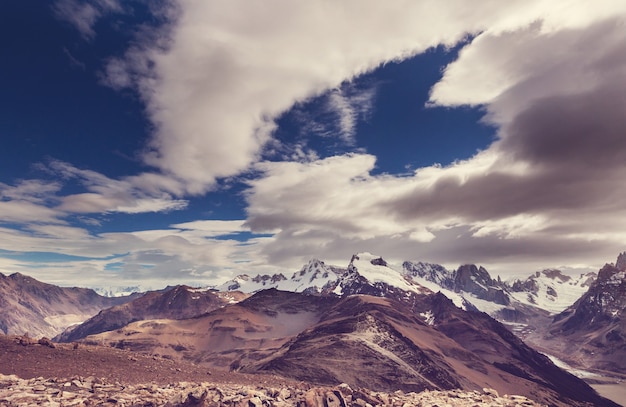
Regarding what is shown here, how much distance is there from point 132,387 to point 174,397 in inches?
691

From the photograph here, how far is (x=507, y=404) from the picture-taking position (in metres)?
73.3

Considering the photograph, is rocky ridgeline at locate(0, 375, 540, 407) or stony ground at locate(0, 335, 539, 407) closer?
rocky ridgeline at locate(0, 375, 540, 407)

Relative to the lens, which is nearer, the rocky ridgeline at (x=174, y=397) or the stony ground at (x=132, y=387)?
the rocky ridgeline at (x=174, y=397)

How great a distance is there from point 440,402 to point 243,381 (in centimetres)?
4819

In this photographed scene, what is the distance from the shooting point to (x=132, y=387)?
2751 inches

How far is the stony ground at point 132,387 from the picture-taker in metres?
58.4

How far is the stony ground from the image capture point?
192 feet

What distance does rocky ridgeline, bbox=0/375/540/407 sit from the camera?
5656 cm

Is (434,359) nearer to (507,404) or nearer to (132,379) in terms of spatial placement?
(507,404)

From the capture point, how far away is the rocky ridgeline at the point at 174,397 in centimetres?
5656

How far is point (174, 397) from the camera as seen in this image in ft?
188

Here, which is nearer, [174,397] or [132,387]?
[174,397]

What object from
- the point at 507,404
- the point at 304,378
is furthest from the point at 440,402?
the point at 304,378

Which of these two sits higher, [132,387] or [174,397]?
[174,397]
